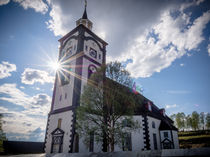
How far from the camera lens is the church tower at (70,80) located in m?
21.1

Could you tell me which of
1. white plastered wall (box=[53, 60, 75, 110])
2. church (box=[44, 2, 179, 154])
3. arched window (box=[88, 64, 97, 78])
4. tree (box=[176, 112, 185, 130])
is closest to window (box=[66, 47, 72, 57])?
church (box=[44, 2, 179, 154])

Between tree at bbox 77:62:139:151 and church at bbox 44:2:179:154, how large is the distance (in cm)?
258

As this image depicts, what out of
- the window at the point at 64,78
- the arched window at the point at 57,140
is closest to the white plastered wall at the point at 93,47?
the window at the point at 64,78

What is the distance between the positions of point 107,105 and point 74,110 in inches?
258

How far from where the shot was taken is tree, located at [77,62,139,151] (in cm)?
1617

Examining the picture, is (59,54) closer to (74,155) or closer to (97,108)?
(97,108)

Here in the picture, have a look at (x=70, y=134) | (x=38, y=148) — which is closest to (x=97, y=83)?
(x=70, y=134)

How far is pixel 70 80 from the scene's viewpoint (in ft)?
81.6

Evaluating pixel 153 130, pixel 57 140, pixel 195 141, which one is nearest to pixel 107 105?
pixel 57 140

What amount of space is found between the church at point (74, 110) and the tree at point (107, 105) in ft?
8.48

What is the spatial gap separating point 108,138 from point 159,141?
14.1 metres

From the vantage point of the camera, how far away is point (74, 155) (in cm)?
1031

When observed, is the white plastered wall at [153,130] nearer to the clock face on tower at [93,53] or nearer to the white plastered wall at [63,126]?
the white plastered wall at [63,126]

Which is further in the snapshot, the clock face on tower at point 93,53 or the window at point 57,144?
the clock face on tower at point 93,53
